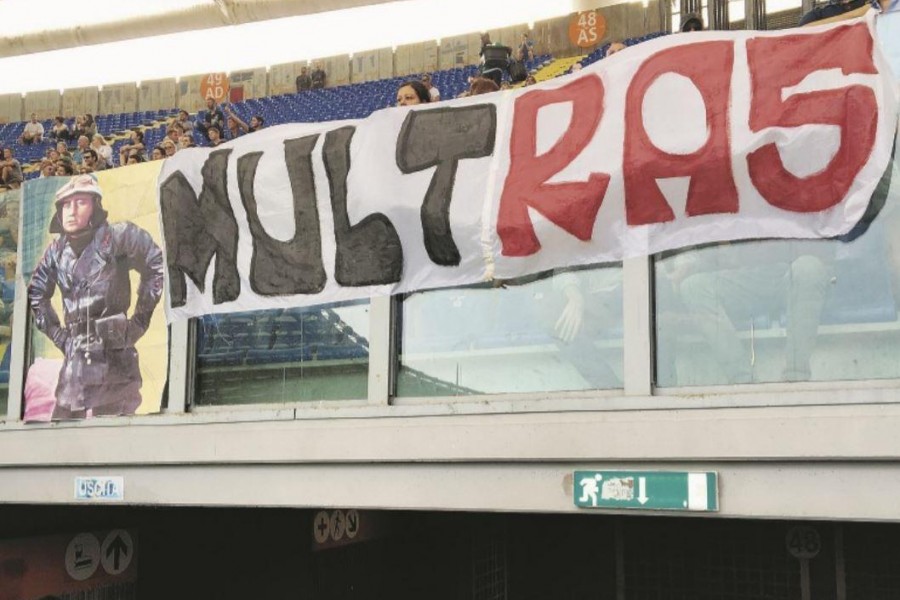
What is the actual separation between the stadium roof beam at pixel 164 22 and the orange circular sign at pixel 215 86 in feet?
3.90

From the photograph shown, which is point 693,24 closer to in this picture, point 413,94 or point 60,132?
point 413,94

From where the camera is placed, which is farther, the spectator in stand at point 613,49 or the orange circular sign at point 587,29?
the orange circular sign at point 587,29

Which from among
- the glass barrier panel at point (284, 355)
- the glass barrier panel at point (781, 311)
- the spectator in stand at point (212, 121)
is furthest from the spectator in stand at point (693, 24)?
the spectator in stand at point (212, 121)

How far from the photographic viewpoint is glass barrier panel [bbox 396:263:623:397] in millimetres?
4121

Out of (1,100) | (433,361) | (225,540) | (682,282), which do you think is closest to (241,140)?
(433,361)

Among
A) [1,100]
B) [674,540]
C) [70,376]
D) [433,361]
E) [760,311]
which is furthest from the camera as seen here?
[1,100]

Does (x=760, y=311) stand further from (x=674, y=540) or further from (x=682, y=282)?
(x=674, y=540)

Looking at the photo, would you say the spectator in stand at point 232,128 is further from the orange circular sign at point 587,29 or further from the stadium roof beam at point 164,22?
the orange circular sign at point 587,29

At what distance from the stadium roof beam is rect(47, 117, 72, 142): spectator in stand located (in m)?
2.43

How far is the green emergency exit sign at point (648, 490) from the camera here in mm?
3719

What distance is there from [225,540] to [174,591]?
530 millimetres

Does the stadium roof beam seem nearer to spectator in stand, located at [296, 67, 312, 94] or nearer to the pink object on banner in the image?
spectator in stand, located at [296, 67, 312, 94]

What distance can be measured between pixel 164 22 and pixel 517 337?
17.7 metres

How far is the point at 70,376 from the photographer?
5637 millimetres
